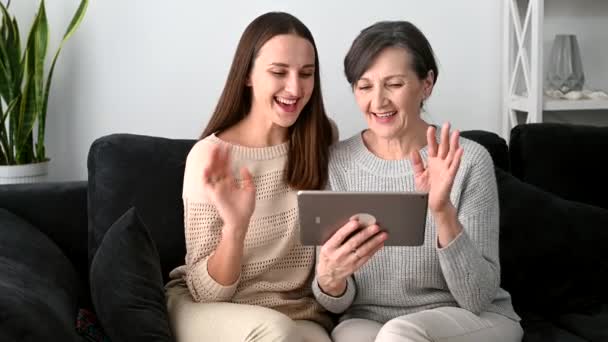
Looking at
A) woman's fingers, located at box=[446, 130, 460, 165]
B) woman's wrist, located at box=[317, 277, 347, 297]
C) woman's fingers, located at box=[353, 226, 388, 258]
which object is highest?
woman's fingers, located at box=[446, 130, 460, 165]

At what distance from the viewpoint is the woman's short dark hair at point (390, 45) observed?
2020mm

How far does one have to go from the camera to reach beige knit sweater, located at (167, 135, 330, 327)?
200 cm

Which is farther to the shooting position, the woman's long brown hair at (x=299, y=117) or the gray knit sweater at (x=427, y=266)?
the woman's long brown hair at (x=299, y=117)

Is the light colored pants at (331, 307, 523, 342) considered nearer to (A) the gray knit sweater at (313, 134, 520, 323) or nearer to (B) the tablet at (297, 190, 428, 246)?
(A) the gray knit sweater at (313, 134, 520, 323)

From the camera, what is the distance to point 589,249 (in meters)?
2.27

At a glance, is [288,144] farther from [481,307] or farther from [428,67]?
[481,307]

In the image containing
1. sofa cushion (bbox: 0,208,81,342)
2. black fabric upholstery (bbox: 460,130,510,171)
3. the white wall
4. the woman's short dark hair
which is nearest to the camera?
sofa cushion (bbox: 0,208,81,342)

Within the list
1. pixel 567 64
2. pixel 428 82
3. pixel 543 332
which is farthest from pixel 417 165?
pixel 567 64

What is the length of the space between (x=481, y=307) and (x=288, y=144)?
0.62 m

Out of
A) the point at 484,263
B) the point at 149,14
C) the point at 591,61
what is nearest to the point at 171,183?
the point at 484,263

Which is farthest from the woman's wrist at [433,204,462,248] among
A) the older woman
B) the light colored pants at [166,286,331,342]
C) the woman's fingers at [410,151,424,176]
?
the light colored pants at [166,286,331,342]

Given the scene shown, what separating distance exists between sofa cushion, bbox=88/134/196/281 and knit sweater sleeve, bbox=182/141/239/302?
0.25m

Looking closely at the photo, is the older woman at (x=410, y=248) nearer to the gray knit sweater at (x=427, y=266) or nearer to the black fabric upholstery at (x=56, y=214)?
the gray knit sweater at (x=427, y=266)

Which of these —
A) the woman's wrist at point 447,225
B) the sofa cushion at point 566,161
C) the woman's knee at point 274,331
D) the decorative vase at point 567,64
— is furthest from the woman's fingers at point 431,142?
the decorative vase at point 567,64
